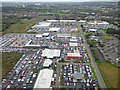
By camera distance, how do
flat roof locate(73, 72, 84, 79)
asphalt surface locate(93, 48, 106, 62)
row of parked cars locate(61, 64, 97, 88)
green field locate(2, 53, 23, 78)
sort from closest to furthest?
row of parked cars locate(61, 64, 97, 88) → flat roof locate(73, 72, 84, 79) → green field locate(2, 53, 23, 78) → asphalt surface locate(93, 48, 106, 62)

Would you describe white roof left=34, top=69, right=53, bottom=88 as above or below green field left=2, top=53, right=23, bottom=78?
below

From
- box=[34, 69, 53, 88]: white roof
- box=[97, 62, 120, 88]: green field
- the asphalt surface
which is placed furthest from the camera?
the asphalt surface

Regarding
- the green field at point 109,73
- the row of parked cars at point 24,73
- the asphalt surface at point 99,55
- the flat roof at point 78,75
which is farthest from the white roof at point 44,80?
the asphalt surface at point 99,55

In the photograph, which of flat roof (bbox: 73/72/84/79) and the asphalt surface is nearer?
flat roof (bbox: 73/72/84/79)

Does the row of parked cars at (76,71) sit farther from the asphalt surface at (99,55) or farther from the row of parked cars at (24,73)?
the row of parked cars at (24,73)

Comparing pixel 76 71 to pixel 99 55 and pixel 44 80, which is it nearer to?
pixel 44 80

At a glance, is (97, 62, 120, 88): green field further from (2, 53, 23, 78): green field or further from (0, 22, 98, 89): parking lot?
(2, 53, 23, 78): green field

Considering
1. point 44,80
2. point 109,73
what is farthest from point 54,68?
point 109,73

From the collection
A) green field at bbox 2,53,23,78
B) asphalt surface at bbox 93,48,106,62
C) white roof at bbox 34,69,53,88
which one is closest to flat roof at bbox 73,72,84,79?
white roof at bbox 34,69,53,88
